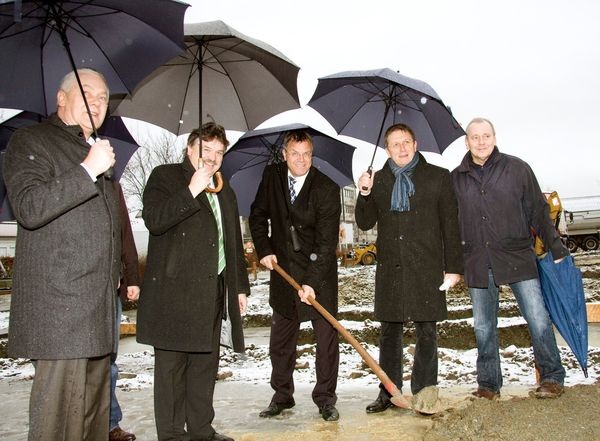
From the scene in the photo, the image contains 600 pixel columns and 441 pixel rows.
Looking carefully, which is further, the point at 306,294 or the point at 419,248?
the point at 419,248

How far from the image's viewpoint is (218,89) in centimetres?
449

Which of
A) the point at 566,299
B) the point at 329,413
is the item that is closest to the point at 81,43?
the point at 329,413

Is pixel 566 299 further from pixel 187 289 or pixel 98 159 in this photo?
pixel 98 159

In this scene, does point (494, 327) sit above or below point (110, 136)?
below

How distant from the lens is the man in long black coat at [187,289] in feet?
10.6

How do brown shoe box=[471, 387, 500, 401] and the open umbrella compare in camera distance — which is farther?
the open umbrella

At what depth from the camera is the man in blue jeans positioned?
410 centimetres

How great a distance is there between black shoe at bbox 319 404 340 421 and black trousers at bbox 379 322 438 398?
39cm

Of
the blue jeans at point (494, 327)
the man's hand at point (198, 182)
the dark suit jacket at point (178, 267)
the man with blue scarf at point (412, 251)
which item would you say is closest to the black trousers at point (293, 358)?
the man with blue scarf at point (412, 251)

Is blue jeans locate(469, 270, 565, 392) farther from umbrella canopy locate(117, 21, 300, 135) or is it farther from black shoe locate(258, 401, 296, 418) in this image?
umbrella canopy locate(117, 21, 300, 135)

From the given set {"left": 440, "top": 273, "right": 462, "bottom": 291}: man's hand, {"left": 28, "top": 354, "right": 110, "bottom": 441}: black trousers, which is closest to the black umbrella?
{"left": 28, "top": 354, "right": 110, "bottom": 441}: black trousers

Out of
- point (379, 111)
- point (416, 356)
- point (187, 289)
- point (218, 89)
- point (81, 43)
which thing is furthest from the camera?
point (379, 111)

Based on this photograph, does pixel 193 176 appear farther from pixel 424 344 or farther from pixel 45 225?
pixel 424 344

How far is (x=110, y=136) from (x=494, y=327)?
348 centimetres
